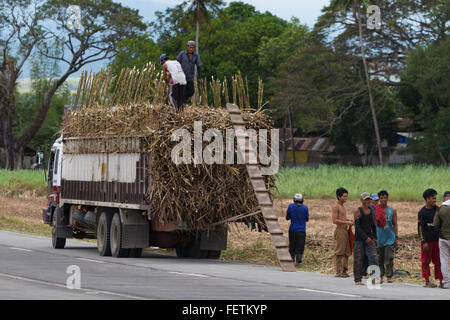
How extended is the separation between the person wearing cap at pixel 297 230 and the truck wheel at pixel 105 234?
4.28 m

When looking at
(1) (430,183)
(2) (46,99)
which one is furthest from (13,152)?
(1) (430,183)

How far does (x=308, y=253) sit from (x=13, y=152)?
64.1 meters

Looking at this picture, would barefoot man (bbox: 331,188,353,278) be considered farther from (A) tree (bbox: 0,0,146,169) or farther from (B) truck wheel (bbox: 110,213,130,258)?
(A) tree (bbox: 0,0,146,169)

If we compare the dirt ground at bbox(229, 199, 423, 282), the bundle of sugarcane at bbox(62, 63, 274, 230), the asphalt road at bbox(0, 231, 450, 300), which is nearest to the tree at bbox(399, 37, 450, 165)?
the dirt ground at bbox(229, 199, 423, 282)

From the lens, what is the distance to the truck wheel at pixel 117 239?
2084 centimetres

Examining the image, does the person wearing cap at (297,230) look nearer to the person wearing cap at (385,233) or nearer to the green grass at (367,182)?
the person wearing cap at (385,233)

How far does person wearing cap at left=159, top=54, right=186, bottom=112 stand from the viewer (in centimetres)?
2136

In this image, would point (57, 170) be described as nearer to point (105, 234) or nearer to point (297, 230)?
point (105, 234)

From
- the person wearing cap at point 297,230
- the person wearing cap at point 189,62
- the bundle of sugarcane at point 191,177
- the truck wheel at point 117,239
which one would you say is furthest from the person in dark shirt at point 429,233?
the person wearing cap at point 189,62

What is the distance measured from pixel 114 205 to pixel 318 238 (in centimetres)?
646

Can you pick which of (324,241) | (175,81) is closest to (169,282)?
(175,81)

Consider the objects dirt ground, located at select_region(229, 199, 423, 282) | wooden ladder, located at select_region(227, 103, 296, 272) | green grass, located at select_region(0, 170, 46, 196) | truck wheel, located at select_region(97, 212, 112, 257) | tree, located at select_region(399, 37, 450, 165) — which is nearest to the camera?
wooden ladder, located at select_region(227, 103, 296, 272)

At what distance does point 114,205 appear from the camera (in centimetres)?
2116

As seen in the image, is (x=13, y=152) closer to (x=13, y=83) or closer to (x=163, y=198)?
(x=13, y=83)
